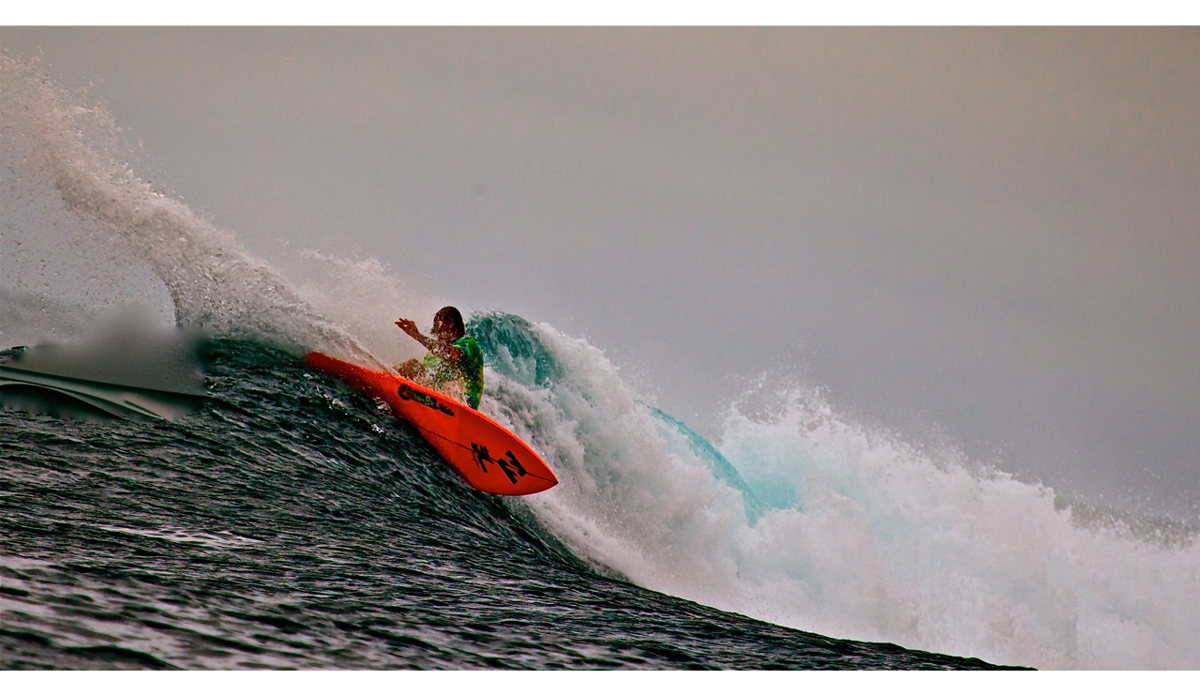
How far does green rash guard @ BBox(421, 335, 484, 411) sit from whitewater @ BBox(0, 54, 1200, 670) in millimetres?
347

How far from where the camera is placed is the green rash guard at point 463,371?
4164mm

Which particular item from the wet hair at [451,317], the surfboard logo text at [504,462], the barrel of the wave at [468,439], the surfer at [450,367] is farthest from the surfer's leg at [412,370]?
the surfboard logo text at [504,462]

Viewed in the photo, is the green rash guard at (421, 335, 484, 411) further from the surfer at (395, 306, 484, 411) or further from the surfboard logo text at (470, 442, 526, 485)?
the surfboard logo text at (470, 442, 526, 485)

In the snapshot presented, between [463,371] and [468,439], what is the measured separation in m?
0.43

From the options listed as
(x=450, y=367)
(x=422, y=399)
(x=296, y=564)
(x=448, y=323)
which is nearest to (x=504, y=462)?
(x=422, y=399)

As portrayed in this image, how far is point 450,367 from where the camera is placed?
418 cm

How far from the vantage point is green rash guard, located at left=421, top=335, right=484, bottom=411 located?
13.7 feet

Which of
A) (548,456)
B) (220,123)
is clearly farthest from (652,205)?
(220,123)

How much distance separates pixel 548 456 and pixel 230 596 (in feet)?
7.81

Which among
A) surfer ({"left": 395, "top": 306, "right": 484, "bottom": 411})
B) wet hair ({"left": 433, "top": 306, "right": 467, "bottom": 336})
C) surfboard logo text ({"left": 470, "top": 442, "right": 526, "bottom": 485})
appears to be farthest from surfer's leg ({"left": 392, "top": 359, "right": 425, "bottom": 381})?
surfboard logo text ({"left": 470, "top": 442, "right": 526, "bottom": 485})

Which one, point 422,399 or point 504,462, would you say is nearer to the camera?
point 504,462

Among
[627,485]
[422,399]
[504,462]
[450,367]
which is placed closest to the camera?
[504,462]

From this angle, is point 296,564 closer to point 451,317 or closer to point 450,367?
point 450,367

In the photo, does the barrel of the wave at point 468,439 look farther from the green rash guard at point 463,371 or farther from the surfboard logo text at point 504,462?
the green rash guard at point 463,371
